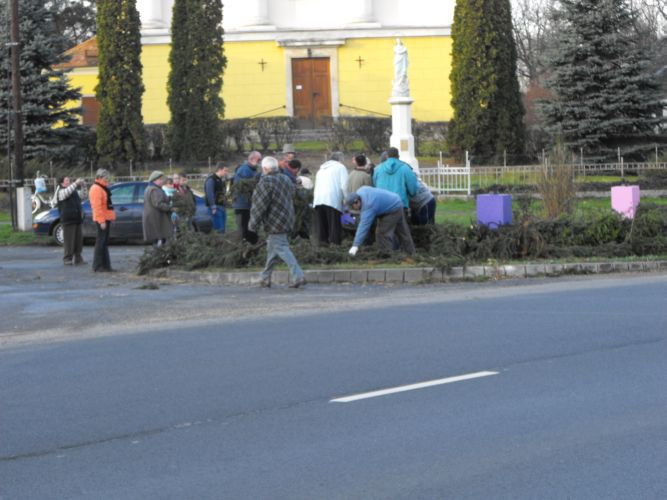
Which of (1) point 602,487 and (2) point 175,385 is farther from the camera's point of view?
(2) point 175,385

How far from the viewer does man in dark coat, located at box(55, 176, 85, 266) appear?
73.0 feet

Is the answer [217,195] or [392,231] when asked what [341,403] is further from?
[217,195]

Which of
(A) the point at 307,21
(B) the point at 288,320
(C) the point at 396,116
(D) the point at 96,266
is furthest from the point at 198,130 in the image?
(B) the point at 288,320

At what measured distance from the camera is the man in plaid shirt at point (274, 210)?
1677cm

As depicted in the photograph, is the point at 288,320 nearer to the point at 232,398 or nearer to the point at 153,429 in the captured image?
the point at 232,398

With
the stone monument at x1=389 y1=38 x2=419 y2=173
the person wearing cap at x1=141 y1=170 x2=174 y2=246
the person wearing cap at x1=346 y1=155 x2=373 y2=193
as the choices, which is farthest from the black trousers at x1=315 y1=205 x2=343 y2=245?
the stone monument at x1=389 y1=38 x2=419 y2=173

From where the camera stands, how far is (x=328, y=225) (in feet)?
66.3

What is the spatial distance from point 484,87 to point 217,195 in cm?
2306

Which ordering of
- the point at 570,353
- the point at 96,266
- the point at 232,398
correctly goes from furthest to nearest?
the point at 96,266 → the point at 570,353 → the point at 232,398

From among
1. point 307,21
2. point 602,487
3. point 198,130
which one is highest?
point 307,21

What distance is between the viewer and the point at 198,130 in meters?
43.6

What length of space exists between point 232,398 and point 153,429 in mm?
1045

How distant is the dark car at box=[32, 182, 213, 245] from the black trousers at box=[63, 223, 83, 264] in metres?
4.94

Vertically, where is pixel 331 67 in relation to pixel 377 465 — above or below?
above
